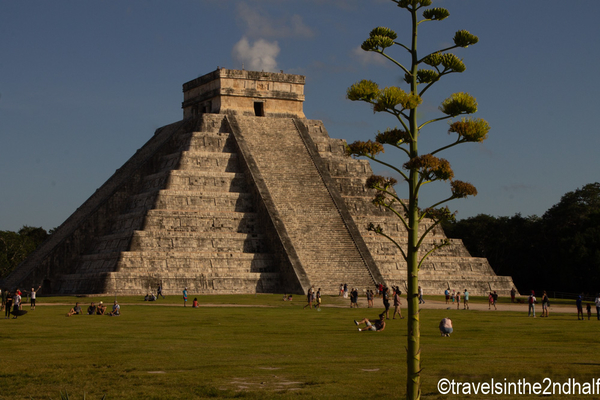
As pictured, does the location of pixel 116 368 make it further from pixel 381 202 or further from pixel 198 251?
pixel 198 251

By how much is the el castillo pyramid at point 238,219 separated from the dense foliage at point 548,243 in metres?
9.54

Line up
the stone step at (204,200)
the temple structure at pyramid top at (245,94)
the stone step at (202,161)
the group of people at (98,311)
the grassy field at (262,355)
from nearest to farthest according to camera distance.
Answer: the grassy field at (262,355), the group of people at (98,311), the stone step at (204,200), the stone step at (202,161), the temple structure at pyramid top at (245,94)

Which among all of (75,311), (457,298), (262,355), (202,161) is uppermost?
(202,161)

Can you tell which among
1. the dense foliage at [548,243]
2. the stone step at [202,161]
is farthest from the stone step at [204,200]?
the dense foliage at [548,243]

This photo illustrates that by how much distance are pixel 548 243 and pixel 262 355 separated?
164ft

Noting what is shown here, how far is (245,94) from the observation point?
167ft

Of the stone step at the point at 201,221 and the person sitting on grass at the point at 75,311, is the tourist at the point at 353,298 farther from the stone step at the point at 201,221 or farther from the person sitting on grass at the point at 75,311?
the person sitting on grass at the point at 75,311

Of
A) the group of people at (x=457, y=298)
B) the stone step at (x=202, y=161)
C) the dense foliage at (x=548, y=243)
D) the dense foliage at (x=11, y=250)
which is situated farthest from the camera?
the dense foliage at (x=11, y=250)

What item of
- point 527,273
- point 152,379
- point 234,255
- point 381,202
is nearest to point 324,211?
point 234,255

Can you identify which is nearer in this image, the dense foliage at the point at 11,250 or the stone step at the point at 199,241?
the stone step at the point at 199,241

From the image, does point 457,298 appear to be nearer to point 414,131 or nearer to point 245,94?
point 245,94

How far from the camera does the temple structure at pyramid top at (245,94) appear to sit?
5038 cm

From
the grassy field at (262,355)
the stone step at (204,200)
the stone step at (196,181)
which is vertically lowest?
the grassy field at (262,355)

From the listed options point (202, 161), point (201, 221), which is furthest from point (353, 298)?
point (202, 161)
